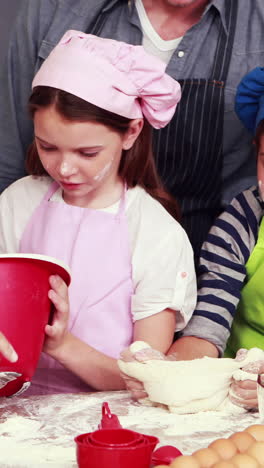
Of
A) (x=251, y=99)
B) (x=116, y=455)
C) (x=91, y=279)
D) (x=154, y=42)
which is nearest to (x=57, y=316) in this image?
(x=91, y=279)

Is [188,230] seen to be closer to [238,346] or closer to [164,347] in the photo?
[238,346]

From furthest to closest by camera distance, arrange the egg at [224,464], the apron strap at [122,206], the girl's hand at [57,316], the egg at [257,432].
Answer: the apron strap at [122,206]
the girl's hand at [57,316]
the egg at [257,432]
the egg at [224,464]

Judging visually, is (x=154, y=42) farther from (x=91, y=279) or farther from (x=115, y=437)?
(x=115, y=437)

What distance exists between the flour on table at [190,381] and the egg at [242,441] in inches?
12.4

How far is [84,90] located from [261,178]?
0.41m

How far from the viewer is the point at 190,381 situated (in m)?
1.33

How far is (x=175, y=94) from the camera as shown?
1.65 metres

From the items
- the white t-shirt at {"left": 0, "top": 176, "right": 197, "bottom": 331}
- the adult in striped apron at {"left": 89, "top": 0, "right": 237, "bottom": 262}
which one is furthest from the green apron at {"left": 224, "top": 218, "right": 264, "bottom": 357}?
the adult in striped apron at {"left": 89, "top": 0, "right": 237, "bottom": 262}

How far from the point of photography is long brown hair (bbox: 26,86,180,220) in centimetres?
155

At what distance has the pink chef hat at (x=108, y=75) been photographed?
61.7 inches

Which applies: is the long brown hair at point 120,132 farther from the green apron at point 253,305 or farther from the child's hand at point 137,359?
the child's hand at point 137,359

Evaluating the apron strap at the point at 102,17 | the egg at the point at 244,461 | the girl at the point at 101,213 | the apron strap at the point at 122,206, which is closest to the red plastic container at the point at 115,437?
the egg at the point at 244,461

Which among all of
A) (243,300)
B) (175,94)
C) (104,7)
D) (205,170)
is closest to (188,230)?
(205,170)

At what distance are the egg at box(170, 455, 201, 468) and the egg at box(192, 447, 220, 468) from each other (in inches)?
0.4
